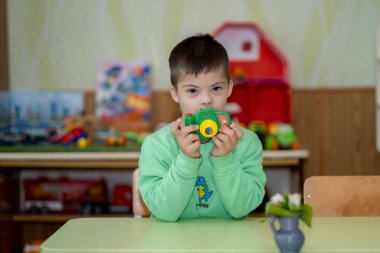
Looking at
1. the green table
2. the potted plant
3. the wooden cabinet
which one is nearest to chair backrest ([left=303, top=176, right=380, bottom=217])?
the green table

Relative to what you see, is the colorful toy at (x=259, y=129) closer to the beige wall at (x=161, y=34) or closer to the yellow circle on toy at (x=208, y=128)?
the beige wall at (x=161, y=34)

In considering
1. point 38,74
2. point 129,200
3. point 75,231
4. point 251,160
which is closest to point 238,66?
→ point 129,200

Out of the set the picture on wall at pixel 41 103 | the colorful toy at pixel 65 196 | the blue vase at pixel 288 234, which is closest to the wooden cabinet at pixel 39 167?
the colorful toy at pixel 65 196

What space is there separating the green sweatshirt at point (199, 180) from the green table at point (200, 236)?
5 cm

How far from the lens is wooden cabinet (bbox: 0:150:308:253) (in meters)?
2.88

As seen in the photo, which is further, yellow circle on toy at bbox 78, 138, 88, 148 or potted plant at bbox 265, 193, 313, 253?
yellow circle on toy at bbox 78, 138, 88, 148

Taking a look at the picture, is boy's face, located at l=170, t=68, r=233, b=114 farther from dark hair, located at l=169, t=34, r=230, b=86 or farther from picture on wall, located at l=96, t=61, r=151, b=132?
picture on wall, located at l=96, t=61, r=151, b=132

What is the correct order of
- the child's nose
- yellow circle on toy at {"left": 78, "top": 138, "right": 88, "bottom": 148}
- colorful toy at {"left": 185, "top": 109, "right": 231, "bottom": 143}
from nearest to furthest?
colorful toy at {"left": 185, "top": 109, "right": 231, "bottom": 143} → the child's nose → yellow circle on toy at {"left": 78, "top": 138, "right": 88, "bottom": 148}

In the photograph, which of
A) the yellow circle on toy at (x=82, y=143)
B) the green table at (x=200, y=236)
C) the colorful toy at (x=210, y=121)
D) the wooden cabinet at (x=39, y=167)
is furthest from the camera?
the yellow circle on toy at (x=82, y=143)

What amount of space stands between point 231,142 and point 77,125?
7.01 ft

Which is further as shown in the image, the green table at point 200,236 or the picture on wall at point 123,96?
the picture on wall at point 123,96

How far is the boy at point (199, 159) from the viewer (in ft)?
4.33

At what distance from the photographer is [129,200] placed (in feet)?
10.5

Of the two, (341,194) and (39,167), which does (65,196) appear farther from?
(341,194)
